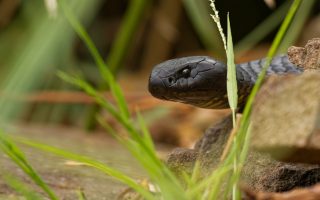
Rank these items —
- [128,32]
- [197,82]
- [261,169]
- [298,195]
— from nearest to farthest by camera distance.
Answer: [298,195] → [261,169] → [197,82] → [128,32]

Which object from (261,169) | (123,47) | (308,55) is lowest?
(123,47)

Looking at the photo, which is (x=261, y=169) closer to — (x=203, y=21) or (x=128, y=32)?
(x=203, y=21)

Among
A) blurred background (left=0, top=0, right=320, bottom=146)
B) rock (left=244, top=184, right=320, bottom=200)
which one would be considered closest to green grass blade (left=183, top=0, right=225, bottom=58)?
blurred background (left=0, top=0, right=320, bottom=146)

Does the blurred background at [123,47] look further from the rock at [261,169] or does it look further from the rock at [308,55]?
the rock at [261,169]

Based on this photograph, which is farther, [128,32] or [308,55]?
[128,32]

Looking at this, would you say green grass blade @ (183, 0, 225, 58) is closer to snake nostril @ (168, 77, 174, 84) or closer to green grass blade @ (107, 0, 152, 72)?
green grass blade @ (107, 0, 152, 72)

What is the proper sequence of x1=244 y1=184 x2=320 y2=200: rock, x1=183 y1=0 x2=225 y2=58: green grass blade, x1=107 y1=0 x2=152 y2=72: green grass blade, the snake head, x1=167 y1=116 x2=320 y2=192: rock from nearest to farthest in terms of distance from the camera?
x1=244 y1=184 x2=320 y2=200: rock < x1=167 y1=116 x2=320 y2=192: rock < the snake head < x1=183 y1=0 x2=225 y2=58: green grass blade < x1=107 y1=0 x2=152 y2=72: green grass blade

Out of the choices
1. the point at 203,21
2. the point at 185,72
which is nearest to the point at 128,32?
the point at 203,21

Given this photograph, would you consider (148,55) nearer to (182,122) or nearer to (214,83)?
(182,122)
